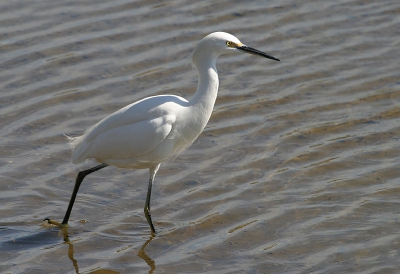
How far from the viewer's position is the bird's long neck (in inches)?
232

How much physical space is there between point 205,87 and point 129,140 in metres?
0.73

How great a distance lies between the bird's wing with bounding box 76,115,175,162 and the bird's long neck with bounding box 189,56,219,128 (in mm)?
235

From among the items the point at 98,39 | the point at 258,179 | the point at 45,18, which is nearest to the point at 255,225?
the point at 258,179

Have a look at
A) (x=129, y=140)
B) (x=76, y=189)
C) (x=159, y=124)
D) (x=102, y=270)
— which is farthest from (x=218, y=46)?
(x=102, y=270)

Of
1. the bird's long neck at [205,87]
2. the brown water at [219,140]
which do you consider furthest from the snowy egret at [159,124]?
the brown water at [219,140]

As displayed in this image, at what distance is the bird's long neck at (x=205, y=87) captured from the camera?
589cm

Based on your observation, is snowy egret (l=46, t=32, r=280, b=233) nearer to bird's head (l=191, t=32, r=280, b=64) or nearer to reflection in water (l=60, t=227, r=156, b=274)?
bird's head (l=191, t=32, r=280, b=64)

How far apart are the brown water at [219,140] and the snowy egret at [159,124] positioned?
431 mm

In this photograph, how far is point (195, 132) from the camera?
19.9ft

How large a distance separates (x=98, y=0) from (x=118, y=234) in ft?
15.6

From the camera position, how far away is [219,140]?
293 inches

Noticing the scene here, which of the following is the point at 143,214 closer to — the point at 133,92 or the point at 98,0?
the point at 133,92

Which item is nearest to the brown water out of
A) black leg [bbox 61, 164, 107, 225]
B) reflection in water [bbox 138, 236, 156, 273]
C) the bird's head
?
reflection in water [bbox 138, 236, 156, 273]

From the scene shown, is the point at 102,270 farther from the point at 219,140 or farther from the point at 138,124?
the point at 219,140
